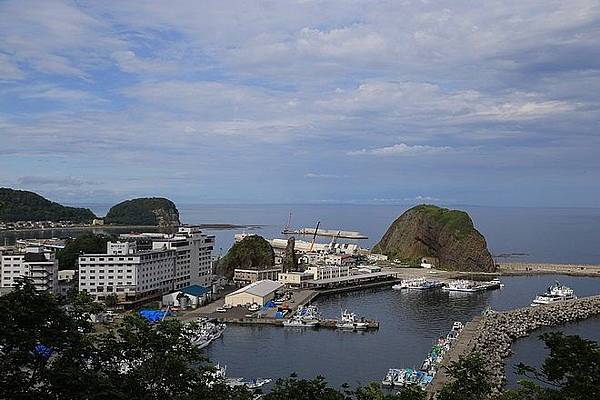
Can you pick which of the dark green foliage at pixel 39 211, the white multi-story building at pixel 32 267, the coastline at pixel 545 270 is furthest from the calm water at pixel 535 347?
the dark green foliage at pixel 39 211

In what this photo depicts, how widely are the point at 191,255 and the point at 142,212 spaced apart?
61.9 metres

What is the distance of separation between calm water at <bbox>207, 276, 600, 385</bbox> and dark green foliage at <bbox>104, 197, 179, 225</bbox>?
55264mm

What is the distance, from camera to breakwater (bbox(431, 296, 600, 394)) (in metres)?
15.5

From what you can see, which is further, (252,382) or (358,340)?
(358,340)

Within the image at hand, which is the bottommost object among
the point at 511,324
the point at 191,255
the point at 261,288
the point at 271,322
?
the point at 271,322

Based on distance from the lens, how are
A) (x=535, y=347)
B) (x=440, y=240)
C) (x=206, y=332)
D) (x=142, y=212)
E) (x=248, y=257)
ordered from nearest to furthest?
(x=535, y=347)
(x=206, y=332)
(x=248, y=257)
(x=440, y=240)
(x=142, y=212)

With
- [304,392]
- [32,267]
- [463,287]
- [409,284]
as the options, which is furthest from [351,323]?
[304,392]

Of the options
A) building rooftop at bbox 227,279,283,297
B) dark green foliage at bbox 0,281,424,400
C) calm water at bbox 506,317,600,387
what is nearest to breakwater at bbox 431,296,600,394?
calm water at bbox 506,317,600,387

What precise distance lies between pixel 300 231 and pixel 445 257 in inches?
1690

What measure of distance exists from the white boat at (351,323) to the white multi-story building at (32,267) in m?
9.82

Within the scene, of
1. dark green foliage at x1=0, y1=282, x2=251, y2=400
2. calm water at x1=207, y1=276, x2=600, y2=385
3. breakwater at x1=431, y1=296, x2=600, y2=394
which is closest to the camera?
dark green foliage at x1=0, y1=282, x2=251, y2=400

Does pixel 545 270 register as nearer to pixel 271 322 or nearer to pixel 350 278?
pixel 350 278

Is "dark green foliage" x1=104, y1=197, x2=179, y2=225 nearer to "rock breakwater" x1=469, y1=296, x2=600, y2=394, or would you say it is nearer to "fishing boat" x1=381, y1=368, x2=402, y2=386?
"rock breakwater" x1=469, y1=296, x2=600, y2=394

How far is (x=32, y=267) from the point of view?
75.5 feet
